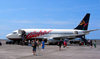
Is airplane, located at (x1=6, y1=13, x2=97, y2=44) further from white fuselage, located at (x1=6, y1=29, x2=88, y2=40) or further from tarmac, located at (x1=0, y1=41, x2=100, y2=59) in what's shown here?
tarmac, located at (x1=0, y1=41, x2=100, y2=59)

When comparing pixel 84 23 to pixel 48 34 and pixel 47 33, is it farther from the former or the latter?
pixel 47 33

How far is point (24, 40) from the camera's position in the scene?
4038 cm

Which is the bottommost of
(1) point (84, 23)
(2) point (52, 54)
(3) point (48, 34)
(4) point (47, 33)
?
(2) point (52, 54)

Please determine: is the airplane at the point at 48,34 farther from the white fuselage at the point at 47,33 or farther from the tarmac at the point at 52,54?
the tarmac at the point at 52,54

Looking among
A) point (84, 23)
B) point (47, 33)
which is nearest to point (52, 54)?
point (47, 33)

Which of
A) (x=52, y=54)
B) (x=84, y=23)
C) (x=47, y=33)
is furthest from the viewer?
(x=84, y=23)

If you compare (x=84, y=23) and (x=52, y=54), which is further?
(x=84, y=23)

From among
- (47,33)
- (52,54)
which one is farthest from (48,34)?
(52,54)

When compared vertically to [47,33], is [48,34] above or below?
below

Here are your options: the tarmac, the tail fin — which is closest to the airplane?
the tail fin

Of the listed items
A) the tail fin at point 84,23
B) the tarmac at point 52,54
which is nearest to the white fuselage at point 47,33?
the tail fin at point 84,23

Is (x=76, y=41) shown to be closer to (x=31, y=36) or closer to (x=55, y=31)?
(x=55, y=31)

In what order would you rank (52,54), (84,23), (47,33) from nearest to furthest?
1. (52,54)
2. (47,33)
3. (84,23)

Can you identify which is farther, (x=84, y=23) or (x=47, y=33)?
(x=84, y=23)
